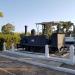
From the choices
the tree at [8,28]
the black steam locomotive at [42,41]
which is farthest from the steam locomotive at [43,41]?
the tree at [8,28]

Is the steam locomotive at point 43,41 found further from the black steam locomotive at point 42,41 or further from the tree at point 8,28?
the tree at point 8,28

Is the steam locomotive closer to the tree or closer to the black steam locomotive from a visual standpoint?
the black steam locomotive

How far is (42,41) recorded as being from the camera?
2019cm

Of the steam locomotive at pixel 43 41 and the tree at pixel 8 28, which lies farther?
the tree at pixel 8 28

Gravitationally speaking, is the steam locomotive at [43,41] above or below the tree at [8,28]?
below

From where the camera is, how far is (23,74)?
10.5 meters

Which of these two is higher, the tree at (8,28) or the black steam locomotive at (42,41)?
the tree at (8,28)

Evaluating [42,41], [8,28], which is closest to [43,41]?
[42,41]

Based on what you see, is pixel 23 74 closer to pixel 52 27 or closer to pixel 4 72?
pixel 4 72

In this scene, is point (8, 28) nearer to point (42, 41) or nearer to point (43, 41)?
point (42, 41)

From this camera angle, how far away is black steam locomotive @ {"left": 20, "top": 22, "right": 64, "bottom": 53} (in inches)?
754

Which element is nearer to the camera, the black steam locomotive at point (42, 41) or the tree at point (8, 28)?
the black steam locomotive at point (42, 41)

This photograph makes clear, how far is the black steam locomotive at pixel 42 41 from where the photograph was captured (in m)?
19.2

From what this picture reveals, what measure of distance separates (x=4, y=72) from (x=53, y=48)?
905 cm
